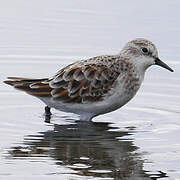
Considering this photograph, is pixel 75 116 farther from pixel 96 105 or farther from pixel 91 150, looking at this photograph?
pixel 91 150

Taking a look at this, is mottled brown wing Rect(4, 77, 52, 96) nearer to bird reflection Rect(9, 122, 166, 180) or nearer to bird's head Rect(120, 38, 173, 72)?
bird reflection Rect(9, 122, 166, 180)

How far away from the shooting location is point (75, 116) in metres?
14.1

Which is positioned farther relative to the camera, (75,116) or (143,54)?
(75,116)

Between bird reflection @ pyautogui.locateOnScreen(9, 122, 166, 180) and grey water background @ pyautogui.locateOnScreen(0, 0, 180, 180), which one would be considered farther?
grey water background @ pyautogui.locateOnScreen(0, 0, 180, 180)

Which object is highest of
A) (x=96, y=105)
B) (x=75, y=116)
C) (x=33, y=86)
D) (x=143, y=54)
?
(x=143, y=54)

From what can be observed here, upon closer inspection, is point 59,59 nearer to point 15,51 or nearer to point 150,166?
point 15,51

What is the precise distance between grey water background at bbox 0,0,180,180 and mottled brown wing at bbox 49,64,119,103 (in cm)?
46

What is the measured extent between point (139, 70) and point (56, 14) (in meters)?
6.52

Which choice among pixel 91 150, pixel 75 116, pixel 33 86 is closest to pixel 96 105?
pixel 75 116

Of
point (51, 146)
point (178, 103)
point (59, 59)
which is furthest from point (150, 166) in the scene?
point (59, 59)

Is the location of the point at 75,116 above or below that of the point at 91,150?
above

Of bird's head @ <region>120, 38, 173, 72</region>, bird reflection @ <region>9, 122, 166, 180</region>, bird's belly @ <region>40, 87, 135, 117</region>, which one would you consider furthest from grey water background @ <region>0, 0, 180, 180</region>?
bird's head @ <region>120, 38, 173, 72</region>

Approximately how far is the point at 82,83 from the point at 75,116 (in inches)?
29.1

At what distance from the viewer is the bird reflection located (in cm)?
1081
